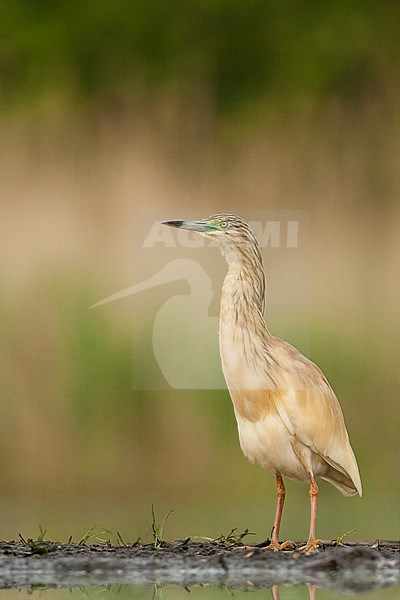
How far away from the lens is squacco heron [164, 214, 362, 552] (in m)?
3.94

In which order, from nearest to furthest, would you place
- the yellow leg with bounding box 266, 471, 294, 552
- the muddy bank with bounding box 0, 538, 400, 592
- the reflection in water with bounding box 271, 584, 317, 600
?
the reflection in water with bounding box 271, 584, 317, 600
the muddy bank with bounding box 0, 538, 400, 592
the yellow leg with bounding box 266, 471, 294, 552

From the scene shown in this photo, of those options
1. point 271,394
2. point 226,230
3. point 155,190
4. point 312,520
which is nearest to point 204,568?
point 312,520

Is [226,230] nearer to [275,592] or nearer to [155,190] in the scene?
[155,190]

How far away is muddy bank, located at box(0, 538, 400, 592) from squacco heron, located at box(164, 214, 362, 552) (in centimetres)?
22

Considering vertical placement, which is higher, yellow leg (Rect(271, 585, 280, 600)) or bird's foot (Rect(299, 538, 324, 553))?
yellow leg (Rect(271, 585, 280, 600))

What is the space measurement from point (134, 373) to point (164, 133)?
0.76 metres

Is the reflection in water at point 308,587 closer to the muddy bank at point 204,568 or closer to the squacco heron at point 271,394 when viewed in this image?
the muddy bank at point 204,568

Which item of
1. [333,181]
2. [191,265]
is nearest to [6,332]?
[191,265]

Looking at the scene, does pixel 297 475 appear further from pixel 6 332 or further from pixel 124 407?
pixel 6 332

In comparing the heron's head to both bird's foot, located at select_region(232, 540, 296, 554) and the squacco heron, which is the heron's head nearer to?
the squacco heron

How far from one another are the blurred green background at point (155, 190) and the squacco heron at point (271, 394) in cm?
51

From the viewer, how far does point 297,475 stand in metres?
3.99

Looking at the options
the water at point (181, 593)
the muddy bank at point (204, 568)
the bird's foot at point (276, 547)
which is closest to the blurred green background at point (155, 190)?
the bird's foot at point (276, 547)

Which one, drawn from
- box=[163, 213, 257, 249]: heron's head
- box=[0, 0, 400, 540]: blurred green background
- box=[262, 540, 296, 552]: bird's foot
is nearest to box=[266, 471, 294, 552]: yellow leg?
box=[262, 540, 296, 552]: bird's foot
